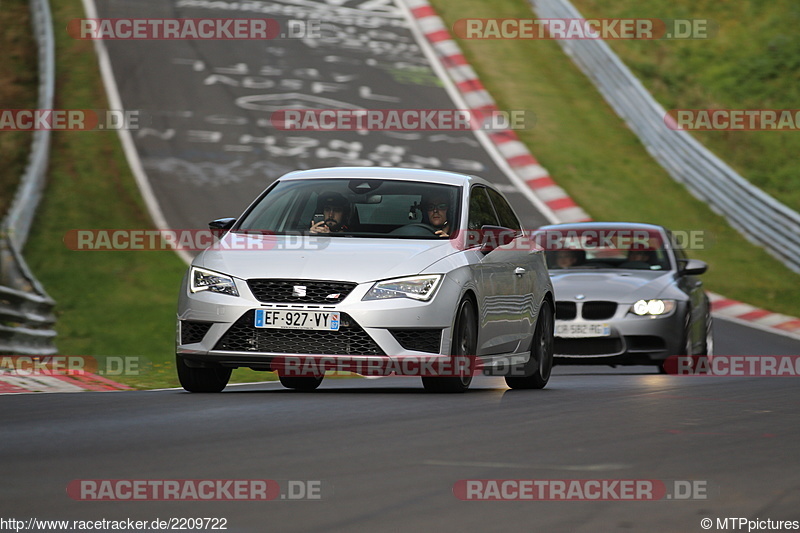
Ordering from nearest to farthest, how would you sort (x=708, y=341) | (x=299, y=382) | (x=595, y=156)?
(x=299, y=382), (x=708, y=341), (x=595, y=156)

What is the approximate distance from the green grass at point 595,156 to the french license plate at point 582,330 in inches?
325

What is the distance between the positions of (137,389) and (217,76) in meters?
19.8

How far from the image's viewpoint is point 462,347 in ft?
33.4

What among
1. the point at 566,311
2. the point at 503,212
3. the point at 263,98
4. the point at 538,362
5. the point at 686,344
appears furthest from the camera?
the point at 263,98

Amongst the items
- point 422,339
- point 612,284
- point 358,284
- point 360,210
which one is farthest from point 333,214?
point 612,284

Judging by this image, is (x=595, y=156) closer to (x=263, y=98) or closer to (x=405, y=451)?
(x=263, y=98)

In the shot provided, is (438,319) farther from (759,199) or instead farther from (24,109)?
(24,109)

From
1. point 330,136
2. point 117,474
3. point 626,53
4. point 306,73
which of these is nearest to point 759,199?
Answer: point 330,136

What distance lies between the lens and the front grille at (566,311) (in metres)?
14.4

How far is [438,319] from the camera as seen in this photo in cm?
981

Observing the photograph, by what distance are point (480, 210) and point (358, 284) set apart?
5.98ft

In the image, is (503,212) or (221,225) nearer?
(221,225)

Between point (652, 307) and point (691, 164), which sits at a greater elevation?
point (691, 164)

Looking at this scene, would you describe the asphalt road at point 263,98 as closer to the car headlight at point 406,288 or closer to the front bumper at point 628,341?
the front bumper at point 628,341
